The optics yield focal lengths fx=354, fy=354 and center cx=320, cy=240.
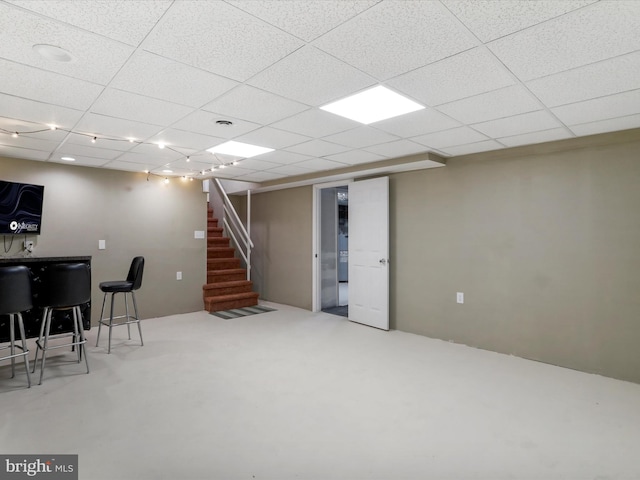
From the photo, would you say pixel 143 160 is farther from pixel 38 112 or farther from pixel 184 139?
pixel 38 112

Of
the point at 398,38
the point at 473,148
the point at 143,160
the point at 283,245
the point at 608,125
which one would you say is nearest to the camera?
the point at 398,38

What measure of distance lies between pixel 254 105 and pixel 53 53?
47.2 inches

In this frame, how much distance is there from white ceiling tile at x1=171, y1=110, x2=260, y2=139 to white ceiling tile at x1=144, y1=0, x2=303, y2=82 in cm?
85

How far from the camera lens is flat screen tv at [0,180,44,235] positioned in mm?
4297

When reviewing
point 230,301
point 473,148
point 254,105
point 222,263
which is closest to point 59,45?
point 254,105

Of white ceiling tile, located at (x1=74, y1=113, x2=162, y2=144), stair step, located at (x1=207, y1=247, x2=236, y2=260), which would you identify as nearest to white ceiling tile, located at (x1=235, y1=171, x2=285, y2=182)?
stair step, located at (x1=207, y1=247, x2=236, y2=260)

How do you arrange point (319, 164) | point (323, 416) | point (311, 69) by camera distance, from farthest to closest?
1. point (319, 164)
2. point (323, 416)
3. point (311, 69)

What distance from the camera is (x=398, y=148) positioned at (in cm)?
393

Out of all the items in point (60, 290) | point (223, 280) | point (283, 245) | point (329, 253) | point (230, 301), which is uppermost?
point (283, 245)

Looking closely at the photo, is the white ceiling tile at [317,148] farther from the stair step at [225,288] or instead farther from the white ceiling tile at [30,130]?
the stair step at [225,288]

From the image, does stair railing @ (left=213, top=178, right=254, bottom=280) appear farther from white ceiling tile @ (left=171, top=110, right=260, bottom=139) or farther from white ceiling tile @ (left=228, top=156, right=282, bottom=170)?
white ceiling tile @ (left=171, top=110, right=260, bottom=139)

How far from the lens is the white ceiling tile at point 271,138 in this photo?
332 cm

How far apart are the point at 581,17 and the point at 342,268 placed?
864 cm

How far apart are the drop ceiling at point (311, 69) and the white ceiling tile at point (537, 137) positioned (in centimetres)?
3
